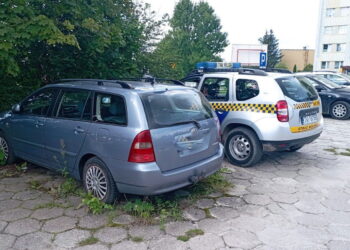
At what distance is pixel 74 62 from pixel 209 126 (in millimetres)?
4289

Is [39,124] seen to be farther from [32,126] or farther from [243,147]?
[243,147]

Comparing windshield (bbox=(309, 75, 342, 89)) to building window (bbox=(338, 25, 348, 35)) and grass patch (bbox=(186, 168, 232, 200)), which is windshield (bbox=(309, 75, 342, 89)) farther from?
building window (bbox=(338, 25, 348, 35))

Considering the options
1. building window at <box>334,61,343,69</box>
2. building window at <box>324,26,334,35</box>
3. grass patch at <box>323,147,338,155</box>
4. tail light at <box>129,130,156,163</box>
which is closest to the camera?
tail light at <box>129,130,156,163</box>

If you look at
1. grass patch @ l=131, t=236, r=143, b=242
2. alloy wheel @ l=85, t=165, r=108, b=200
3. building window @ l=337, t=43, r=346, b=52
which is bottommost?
grass patch @ l=131, t=236, r=143, b=242

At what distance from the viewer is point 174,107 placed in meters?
3.99

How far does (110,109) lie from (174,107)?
785 mm

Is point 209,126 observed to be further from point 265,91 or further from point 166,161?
point 265,91

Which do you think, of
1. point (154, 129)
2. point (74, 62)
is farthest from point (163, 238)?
point (74, 62)

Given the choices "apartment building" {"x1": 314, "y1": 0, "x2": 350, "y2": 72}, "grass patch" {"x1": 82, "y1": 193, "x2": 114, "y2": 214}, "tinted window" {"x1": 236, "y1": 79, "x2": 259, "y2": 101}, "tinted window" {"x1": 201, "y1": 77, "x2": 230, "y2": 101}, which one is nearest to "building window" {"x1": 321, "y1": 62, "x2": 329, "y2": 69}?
"apartment building" {"x1": 314, "y1": 0, "x2": 350, "y2": 72}

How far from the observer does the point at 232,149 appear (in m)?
5.91

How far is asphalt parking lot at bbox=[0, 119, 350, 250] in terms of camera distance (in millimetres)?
3277

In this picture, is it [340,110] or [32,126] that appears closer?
[32,126]

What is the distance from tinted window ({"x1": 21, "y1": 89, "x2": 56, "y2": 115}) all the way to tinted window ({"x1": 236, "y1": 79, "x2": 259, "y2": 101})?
3127 millimetres

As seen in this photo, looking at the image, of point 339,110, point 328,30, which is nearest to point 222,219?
point 339,110
